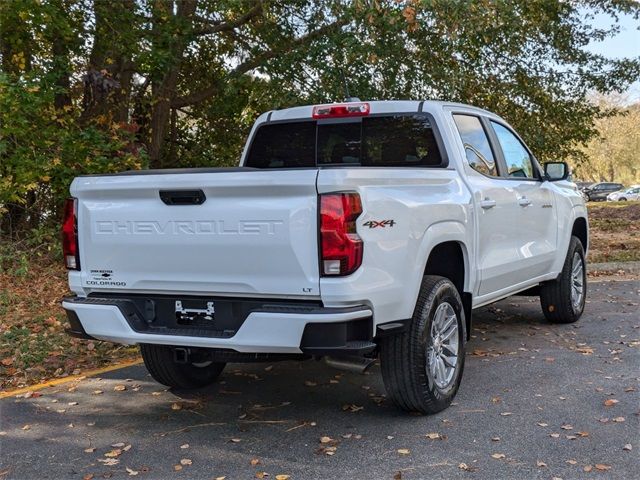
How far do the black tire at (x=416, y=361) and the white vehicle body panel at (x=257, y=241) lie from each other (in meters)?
0.16

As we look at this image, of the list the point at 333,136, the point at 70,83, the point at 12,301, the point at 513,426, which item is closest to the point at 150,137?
the point at 70,83

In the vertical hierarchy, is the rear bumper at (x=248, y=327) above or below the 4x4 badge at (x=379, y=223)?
below

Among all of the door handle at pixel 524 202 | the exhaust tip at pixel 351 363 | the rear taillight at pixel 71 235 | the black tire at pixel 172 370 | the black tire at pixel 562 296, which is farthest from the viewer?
the black tire at pixel 562 296

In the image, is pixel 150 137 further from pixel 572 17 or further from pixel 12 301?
pixel 572 17

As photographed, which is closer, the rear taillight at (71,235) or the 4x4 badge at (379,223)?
the 4x4 badge at (379,223)

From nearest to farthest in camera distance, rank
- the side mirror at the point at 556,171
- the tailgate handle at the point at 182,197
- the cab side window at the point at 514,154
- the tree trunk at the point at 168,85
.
→ 1. the tailgate handle at the point at 182,197
2. the cab side window at the point at 514,154
3. the side mirror at the point at 556,171
4. the tree trunk at the point at 168,85

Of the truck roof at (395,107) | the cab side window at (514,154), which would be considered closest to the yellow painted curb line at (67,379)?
the truck roof at (395,107)

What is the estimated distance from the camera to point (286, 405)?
505 cm

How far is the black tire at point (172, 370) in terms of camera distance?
523 cm

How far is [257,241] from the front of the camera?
3.98 meters

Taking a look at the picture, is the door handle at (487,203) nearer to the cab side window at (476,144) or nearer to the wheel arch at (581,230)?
the cab side window at (476,144)

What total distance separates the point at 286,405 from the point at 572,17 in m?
12.1

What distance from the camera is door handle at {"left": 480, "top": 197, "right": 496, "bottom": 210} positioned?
5441 millimetres

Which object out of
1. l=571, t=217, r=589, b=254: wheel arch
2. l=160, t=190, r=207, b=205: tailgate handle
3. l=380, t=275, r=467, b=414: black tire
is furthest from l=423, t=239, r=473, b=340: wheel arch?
l=571, t=217, r=589, b=254: wheel arch
